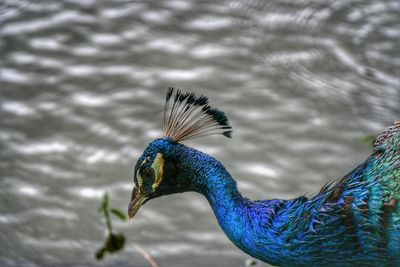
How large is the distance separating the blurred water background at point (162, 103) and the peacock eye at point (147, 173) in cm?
166

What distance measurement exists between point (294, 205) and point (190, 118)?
534 mm

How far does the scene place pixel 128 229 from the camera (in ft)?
16.0

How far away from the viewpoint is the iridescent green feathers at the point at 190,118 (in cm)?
306

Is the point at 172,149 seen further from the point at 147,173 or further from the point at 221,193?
the point at 221,193

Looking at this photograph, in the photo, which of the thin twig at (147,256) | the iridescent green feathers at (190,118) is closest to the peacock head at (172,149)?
the iridescent green feathers at (190,118)

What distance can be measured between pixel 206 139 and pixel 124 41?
1.40 meters

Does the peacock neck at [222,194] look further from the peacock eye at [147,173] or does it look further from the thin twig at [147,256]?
the thin twig at [147,256]

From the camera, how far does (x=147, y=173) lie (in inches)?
119

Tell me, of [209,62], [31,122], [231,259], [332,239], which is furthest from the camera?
[209,62]

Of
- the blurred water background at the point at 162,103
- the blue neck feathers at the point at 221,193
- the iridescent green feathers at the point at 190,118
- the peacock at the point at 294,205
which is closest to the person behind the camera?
the peacock at the point at 294,205

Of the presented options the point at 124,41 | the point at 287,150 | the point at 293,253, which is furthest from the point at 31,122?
the point at 293,253

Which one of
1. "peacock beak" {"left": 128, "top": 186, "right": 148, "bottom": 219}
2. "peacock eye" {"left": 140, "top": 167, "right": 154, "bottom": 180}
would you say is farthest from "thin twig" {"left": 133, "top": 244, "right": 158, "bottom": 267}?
"peacock eye" {"left": 140, "top": 167, "right": 154, "bottom": 180}

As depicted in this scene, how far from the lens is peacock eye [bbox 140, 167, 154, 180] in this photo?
302 centimetres

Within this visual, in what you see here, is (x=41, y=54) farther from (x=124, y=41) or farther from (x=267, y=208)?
(x=267, y=208)
